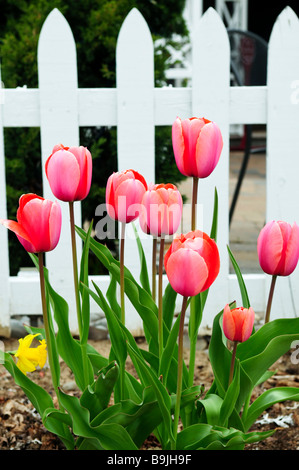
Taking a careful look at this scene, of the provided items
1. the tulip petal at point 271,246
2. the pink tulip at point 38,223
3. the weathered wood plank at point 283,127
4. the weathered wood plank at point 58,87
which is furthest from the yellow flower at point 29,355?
the weathered wood plank at point 283,127

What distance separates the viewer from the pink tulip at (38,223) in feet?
3.84

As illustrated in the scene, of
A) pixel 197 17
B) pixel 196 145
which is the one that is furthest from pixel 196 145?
pixel 197 17

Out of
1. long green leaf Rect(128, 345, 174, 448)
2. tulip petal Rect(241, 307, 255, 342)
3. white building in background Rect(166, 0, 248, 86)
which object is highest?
white building in background Rect(166, 0, 248, 86)

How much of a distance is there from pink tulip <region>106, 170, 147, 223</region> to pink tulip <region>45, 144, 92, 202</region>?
0.05 metres

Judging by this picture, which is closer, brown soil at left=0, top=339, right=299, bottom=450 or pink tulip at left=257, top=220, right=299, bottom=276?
pink tulip at left=257, top=220, right=299, bottom=276

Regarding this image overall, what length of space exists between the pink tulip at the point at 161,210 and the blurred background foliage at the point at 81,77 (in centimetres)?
148

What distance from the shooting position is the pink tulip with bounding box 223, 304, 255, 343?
1.20 m

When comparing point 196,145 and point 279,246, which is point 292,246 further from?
point 196,145

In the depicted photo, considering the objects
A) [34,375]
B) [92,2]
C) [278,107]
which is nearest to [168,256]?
[34,375]

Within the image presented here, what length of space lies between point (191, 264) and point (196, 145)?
10.5 inches

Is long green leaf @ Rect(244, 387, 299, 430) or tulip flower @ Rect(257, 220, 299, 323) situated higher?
tulip flower @ Rect(257, 220, 299, 323)

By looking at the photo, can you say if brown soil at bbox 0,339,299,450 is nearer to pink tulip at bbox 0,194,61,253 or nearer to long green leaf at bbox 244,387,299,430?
long green leaf at bbox 244,387,299,430

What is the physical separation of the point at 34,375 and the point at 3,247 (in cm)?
46

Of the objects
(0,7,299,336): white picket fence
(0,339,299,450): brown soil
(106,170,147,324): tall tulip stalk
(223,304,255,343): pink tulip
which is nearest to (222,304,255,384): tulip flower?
(223,304,255,343): pink tulip
